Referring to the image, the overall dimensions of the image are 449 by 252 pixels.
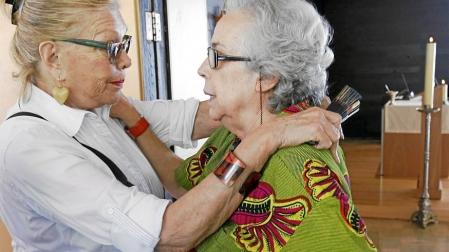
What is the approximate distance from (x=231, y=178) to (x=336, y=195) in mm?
243

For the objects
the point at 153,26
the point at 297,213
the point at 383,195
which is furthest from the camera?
the point at 383,195

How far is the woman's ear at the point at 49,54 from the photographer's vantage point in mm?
1108

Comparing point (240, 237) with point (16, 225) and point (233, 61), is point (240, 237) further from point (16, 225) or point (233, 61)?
point (16, 225)

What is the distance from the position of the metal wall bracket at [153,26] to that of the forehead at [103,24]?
3.75 feet

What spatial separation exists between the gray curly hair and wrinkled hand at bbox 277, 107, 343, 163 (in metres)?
0.13

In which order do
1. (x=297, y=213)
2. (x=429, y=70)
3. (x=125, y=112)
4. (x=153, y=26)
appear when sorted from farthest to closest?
(x=429, y=70), (x=153, y=26), (x=125, y=112), (x=297, y=213)

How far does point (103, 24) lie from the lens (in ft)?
3.76

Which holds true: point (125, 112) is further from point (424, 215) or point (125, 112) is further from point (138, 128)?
point (424, 215)

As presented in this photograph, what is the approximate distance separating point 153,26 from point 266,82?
1.41 m

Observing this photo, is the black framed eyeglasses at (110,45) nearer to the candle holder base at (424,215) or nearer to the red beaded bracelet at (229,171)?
the red beaded bracelet at (229,171)

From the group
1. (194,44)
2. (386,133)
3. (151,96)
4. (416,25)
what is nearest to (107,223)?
(151,96)

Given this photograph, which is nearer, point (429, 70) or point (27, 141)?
point (27, 141)

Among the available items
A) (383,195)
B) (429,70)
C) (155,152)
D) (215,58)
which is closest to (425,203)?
(383,195)

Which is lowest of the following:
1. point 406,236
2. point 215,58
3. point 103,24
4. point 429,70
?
point 406,236
